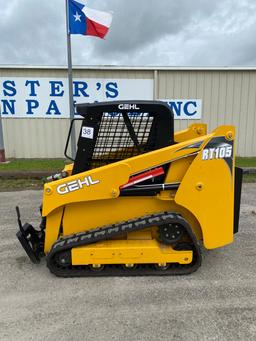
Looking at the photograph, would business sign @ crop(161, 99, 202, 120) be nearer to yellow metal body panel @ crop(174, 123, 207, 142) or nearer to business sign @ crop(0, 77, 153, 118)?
business sign @ crop(0, 77, 153, 118)

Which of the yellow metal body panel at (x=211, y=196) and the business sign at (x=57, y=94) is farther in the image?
the business sign at (x=57, y=94)

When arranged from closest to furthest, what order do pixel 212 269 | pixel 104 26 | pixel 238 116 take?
pixel 212 269
pixel 104 26
pixel 238 116

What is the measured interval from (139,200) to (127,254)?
0.58m

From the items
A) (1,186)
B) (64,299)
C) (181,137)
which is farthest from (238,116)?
(64,299)

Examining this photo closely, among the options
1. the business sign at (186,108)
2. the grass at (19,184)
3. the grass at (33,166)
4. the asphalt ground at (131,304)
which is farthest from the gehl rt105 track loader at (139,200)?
the business sign at (186,108)

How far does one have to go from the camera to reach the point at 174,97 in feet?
32.1

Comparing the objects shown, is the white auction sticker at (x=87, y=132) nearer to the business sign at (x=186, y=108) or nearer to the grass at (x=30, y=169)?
the grass at (x=30, y=169)

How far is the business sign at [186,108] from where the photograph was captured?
9.80m

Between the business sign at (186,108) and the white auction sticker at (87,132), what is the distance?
7169 mm

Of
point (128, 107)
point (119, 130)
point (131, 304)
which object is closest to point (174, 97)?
point (119, 130)

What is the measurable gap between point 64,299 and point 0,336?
0.60m

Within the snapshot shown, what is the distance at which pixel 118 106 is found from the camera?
2957mm

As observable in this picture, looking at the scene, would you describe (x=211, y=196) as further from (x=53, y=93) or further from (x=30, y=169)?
(x=53, y=93)

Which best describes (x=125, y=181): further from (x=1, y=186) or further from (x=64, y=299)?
(x=1, y=186)
